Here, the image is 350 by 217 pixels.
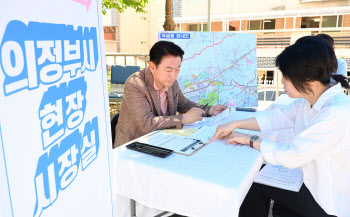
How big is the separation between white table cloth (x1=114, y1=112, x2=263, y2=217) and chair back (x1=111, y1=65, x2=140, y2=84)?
4461mm

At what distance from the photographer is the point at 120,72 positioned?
5.71 m

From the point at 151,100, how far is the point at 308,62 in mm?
1059

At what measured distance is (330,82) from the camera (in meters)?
1.27

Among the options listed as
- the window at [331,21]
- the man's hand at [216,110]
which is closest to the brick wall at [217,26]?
the window at [331,21]

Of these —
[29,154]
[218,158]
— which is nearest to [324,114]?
[218,158]

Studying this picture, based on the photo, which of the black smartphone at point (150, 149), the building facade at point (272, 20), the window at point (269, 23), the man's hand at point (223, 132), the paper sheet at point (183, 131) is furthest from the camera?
the window at point (269, 23)

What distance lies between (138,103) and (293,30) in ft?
38.7

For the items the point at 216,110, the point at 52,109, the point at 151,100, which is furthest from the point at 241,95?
the point at 52,109

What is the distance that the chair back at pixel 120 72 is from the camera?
223 inches

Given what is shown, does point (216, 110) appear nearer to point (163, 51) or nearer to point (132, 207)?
point (163, 51)

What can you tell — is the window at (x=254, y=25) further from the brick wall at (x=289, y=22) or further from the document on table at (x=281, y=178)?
the document on table at (x=281, y=178)

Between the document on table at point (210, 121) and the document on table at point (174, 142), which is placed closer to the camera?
the document on table at point (174, 142)

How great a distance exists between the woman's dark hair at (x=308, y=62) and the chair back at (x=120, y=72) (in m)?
4.68

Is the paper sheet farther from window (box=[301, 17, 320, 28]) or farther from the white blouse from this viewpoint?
window (box=[301, 17, 320, 28])
